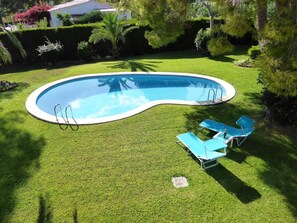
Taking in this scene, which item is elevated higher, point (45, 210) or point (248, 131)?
point (248, 131)

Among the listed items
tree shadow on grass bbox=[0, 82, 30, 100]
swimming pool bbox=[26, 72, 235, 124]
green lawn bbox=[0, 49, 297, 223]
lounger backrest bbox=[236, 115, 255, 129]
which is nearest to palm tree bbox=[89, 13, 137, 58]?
swimming pool bbox=[26, 72, 235, 124]

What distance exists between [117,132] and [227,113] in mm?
4720

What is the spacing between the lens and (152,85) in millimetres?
16812

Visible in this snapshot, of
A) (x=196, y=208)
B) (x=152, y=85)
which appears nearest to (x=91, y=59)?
(x=152, y=85)

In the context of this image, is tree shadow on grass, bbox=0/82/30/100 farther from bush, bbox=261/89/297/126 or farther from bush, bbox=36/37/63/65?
bush, bbox=261/89/297/126

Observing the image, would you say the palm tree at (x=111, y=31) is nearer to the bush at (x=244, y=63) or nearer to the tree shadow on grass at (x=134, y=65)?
the tree shadow on grass at (x=134, y=65)

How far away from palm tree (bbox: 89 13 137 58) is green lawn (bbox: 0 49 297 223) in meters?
10.9

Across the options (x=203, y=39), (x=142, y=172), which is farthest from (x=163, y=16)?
(x=203, y=39)

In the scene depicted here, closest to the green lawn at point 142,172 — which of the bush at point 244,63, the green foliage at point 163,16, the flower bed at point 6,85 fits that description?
the green foliage at point 163,16

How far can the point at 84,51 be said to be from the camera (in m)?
21.0

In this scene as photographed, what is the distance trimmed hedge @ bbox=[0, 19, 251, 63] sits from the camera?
20672 mm

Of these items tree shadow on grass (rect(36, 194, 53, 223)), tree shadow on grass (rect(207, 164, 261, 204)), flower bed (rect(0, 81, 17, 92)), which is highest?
flower bed (rect(0, 81, 17, 92))

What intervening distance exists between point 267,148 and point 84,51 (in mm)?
16492

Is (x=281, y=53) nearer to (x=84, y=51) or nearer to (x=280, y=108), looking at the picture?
(x=280, y=108)
